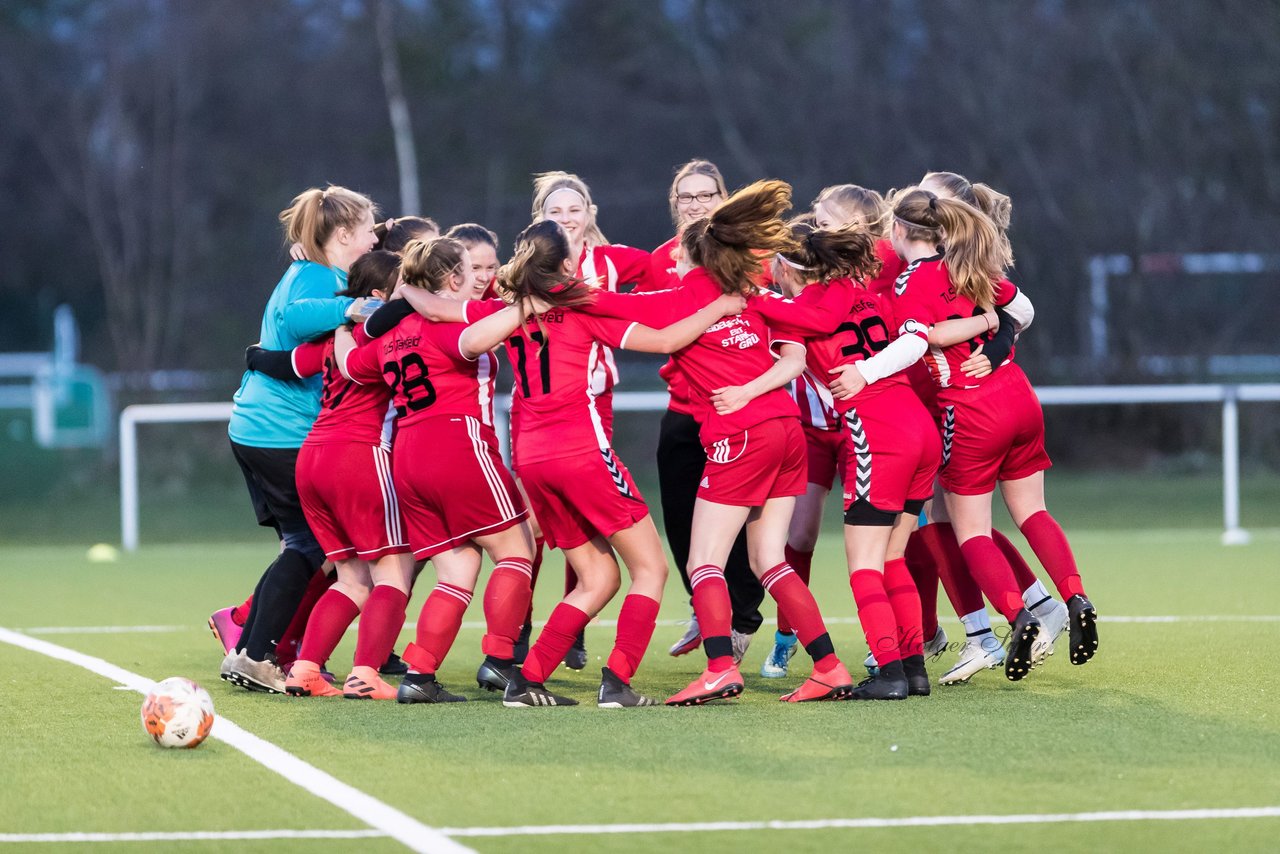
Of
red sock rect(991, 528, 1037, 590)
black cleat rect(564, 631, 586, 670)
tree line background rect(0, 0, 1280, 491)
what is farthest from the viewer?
tree line background rect(0, 0, 1280, 491)

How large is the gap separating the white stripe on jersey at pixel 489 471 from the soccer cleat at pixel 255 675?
1060 millimetres

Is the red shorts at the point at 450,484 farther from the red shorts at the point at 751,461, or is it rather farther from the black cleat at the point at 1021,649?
the black cleat at the point at 1021,649

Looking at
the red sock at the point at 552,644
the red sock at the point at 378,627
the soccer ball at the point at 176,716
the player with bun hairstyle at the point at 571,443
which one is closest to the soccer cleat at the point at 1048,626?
the player with bun hairstyle at the point at 571,443

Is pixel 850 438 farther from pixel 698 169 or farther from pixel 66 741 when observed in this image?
pixel 66 741

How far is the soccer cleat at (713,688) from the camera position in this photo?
5.75m

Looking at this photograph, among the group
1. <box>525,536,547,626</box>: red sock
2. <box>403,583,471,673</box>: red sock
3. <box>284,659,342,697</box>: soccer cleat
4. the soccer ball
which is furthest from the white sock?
the soccer ball

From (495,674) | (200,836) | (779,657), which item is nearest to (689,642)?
(779,657)

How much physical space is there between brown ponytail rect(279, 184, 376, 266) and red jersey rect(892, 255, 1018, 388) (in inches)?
80.4

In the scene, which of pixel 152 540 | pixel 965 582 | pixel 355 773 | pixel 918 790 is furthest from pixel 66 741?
pixel 152 540

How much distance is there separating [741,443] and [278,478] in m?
1.85

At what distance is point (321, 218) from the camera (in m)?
6.41

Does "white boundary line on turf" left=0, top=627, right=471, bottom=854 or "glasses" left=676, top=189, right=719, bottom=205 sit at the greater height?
"glasses" left=676, top=189, right=719, bottom=205

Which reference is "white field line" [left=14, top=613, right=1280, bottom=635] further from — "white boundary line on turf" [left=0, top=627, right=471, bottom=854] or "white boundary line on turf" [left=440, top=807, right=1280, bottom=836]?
"white boundary line on turf" [left=440, top=807, right=1280, bottom=836]

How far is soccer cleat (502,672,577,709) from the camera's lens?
5.82m
